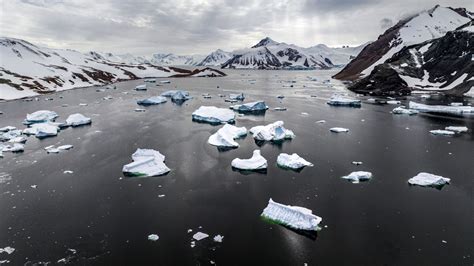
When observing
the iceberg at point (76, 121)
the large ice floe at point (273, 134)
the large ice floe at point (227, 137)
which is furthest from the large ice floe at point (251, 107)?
the iceberg at point (76, 121)

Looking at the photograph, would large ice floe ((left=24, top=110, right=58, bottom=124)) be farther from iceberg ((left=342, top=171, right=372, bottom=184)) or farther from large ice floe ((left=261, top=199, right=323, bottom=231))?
iceberg ((left=342, top=171, right=372, bottom=184))

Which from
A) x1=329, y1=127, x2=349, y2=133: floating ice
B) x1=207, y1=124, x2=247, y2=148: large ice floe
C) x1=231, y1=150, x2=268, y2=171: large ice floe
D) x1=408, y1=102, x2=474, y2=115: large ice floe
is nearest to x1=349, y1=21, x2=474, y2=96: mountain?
x1=408, y1=102, x2=474, y2=115: large ice floe

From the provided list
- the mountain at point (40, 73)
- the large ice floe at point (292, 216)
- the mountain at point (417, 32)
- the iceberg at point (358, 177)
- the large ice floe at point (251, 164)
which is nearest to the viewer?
the large ice floe at point (292, 216)

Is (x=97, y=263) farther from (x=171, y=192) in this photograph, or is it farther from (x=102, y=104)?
(x=102, y=104)

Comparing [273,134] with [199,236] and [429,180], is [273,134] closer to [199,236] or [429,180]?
[429,180]

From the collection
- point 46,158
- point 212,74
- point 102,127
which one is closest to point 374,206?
point 46,158

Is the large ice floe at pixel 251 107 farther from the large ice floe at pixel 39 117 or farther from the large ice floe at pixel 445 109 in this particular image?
the large ice floe at pixel 39 117

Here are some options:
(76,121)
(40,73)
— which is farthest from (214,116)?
(40,73)
